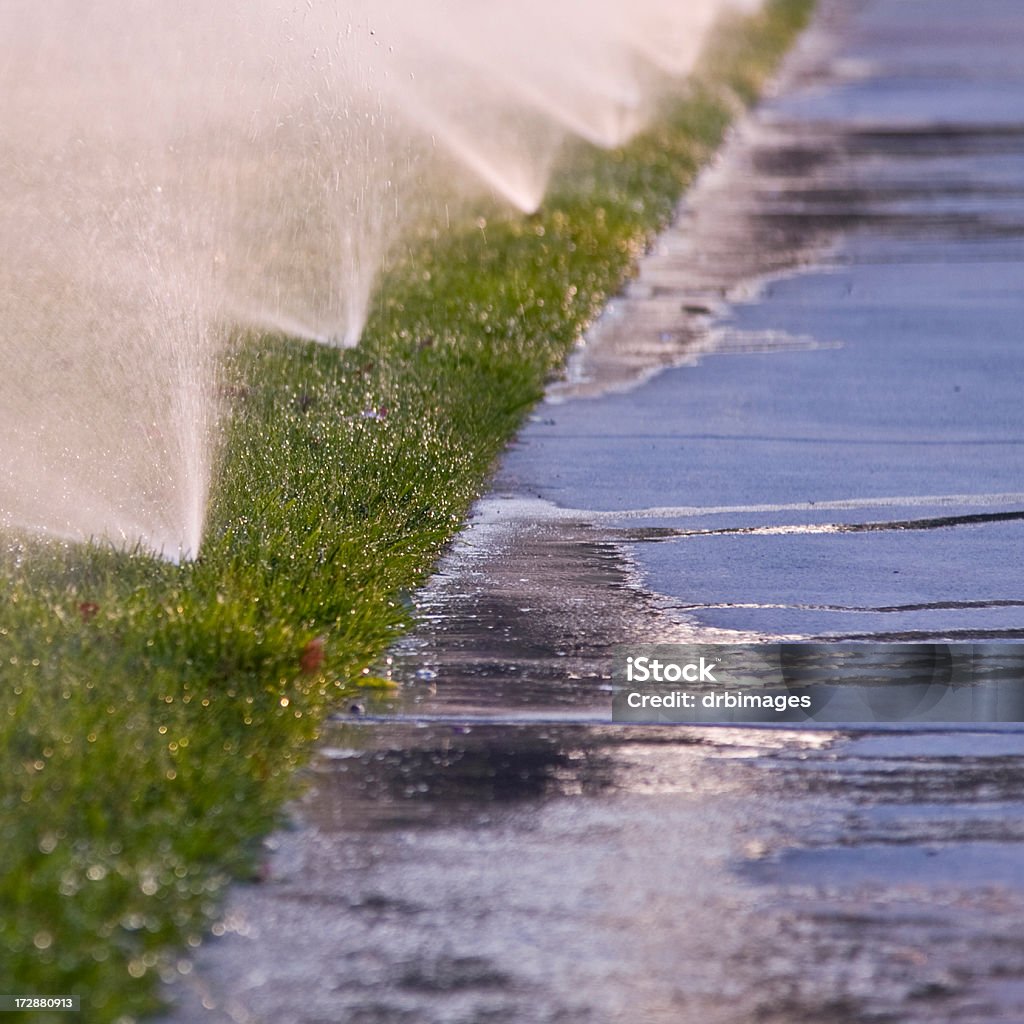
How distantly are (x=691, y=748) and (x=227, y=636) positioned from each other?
1.05m

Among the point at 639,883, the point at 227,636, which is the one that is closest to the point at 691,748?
the point at 639,883

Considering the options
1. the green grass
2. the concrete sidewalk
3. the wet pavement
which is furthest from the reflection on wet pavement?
the concrete sidewalk

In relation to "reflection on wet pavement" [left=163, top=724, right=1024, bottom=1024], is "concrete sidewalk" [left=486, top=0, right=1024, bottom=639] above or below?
above

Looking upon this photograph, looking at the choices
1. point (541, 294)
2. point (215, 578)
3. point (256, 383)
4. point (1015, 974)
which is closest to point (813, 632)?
point (215, 578)

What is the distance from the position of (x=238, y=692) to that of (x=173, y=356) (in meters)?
2.27

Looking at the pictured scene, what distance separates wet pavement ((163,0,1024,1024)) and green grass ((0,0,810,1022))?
0.11m

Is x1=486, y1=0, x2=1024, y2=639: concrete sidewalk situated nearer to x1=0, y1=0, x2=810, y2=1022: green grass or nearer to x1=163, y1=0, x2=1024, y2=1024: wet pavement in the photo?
x1=163, y1=0, x2=1024, y2=1024: wet pavement

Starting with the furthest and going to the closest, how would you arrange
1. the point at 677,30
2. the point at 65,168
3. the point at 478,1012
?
the point at 677,30
the point at 65,168
the point at 478,1012

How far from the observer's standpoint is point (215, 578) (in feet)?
16.0

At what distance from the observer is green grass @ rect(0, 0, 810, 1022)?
10.9ft

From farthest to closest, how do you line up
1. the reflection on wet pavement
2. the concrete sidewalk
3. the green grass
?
the concrete sidewalk, the green grass, the reflection on wet pavement

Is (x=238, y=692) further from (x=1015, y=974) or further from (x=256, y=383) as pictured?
(x=256, y=383)

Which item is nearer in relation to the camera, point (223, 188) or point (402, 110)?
point (223, 188)

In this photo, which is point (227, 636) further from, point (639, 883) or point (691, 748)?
point (639, 883)
